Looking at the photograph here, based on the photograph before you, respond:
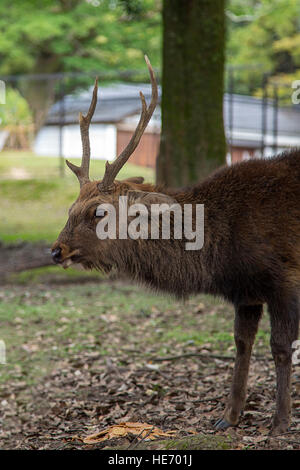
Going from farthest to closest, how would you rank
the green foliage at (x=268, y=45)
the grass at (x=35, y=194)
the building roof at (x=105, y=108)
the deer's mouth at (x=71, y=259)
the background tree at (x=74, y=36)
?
the background tree at (x=74, y=36) < the green foliage at (x=268, y=45) < the building roof at (x=105, y=108) < the grass at (x=35, y=194) < the deer's mouth at (x=71, y=259)

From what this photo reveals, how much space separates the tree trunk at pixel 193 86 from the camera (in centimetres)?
825

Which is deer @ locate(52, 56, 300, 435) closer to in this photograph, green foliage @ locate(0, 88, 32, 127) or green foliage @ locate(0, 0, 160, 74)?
green foliage @ locate(0, 88, 32, 127)

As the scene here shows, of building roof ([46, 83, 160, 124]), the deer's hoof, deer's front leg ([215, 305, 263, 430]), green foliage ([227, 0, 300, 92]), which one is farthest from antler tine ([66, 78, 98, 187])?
green foliage ([227, 0, 300, 92])

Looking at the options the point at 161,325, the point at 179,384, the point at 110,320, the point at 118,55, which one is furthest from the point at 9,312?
the point at 118,55

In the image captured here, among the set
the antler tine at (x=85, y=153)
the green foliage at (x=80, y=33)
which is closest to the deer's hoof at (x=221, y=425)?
the antler tine at (x=85, y=153)

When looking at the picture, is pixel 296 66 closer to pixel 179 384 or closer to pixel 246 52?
pixel 246 52

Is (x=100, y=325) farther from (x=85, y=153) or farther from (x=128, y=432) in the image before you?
(x=128, y=432)

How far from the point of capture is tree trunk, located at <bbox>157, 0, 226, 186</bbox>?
27.1ft

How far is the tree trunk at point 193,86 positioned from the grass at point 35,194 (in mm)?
3023

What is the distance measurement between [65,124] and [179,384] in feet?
47.2

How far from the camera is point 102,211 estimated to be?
447cm

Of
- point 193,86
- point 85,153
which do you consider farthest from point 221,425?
point 193,86

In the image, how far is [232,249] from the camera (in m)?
4.30

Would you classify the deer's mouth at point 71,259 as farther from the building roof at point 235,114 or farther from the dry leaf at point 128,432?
the building roof at point 235,114
